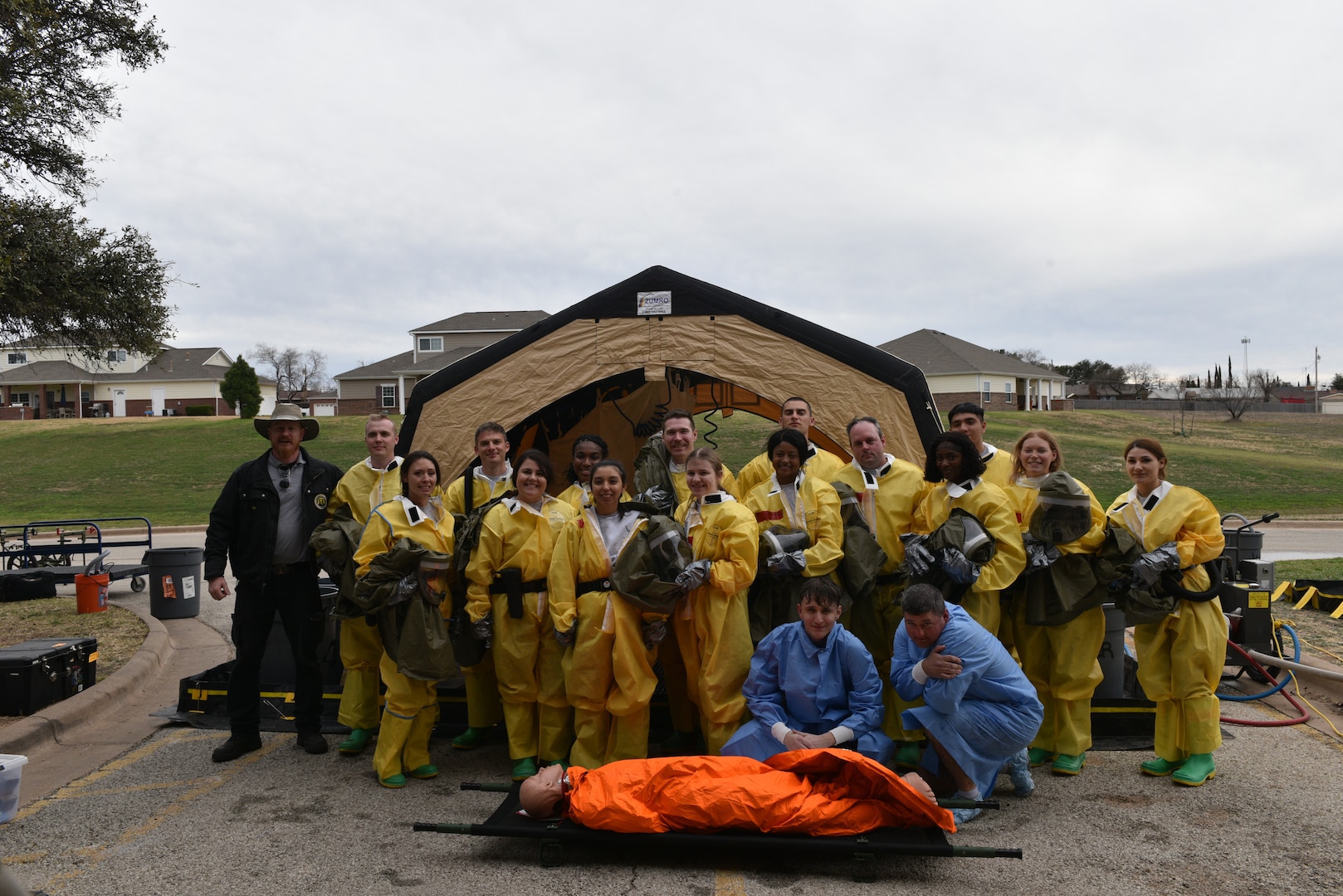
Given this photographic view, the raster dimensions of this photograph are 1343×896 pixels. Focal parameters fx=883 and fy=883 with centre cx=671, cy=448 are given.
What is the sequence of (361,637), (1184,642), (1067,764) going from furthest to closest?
(361,637) < (1067,764) < (1184,642)

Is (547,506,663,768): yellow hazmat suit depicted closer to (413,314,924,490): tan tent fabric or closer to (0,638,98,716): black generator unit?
(413,314,924,490): tan tent fabric

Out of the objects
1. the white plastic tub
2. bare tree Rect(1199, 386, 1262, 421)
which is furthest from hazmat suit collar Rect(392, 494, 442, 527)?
bare tree Rect(1199, 386, 1262, 421)

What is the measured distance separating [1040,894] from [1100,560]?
5.86 ft

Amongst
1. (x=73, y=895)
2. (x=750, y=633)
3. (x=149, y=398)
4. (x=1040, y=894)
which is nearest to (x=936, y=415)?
(x=750, y=633)

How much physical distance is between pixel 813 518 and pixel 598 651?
1255mm

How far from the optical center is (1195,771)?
4.24m

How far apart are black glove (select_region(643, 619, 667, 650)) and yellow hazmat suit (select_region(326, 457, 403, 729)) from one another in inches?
60.2

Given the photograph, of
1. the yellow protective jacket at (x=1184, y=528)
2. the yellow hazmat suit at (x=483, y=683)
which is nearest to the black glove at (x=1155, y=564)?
the yellow protective jacket at (x=1184, y=528)

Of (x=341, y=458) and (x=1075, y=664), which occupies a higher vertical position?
(x=341, y=458)

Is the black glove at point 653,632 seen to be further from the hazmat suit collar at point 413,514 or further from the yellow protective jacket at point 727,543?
the hazmat suit collar at point 413,514

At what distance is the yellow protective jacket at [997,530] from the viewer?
4270 mm

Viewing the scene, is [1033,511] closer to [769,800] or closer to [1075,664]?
[1075,664]

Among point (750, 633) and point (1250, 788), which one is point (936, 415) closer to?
point (750, 633)

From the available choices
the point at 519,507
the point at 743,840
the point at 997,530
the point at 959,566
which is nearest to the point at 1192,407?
the point at 997,530
